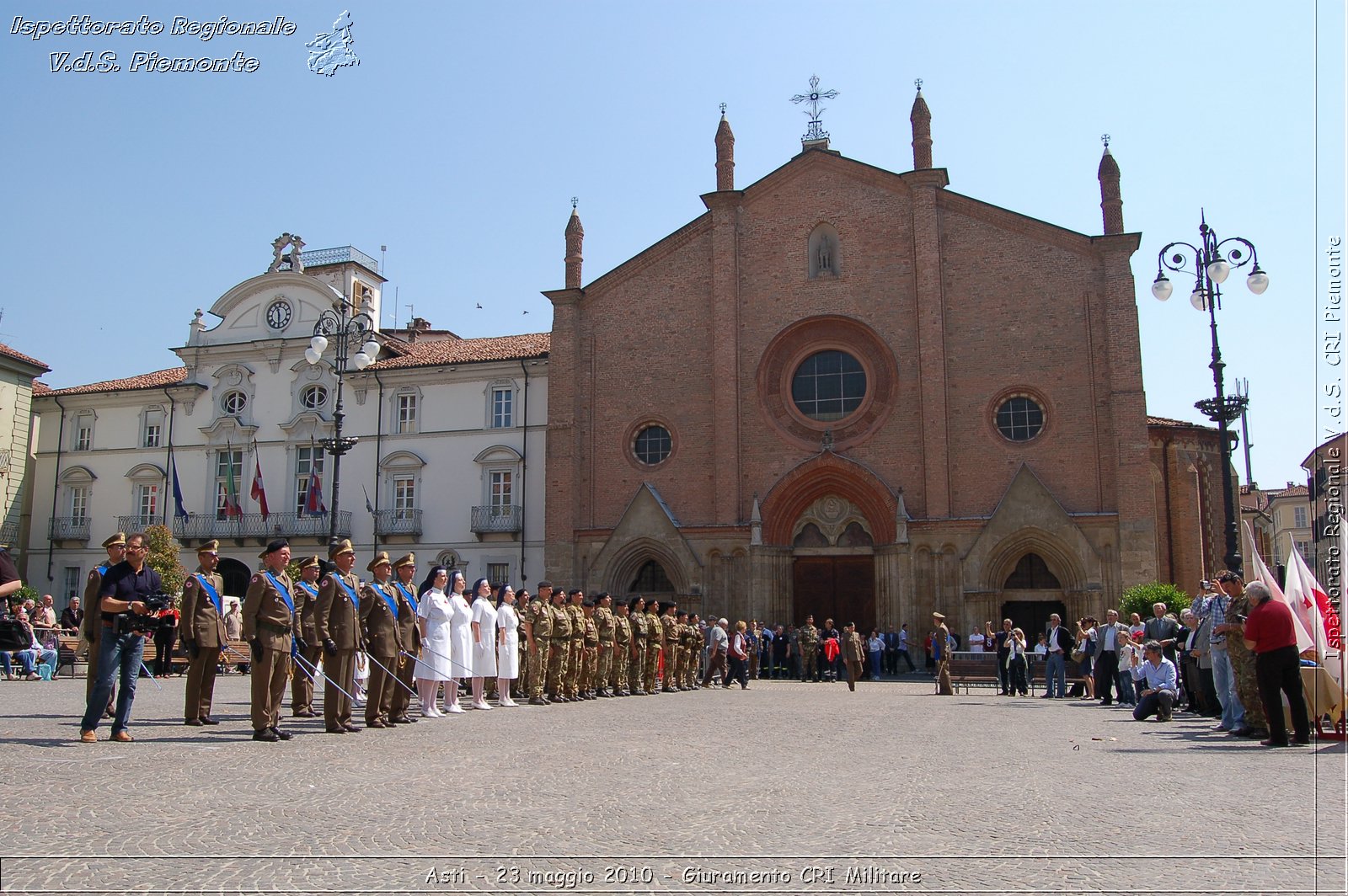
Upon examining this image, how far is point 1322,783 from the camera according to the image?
8141mm

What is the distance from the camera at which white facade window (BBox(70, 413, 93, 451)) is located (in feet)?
141

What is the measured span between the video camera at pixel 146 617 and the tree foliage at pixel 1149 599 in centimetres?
2164

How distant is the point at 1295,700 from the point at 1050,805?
495 cm

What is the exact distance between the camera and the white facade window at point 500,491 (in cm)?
3703

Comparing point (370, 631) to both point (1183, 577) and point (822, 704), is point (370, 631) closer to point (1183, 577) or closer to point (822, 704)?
point (822, 704)

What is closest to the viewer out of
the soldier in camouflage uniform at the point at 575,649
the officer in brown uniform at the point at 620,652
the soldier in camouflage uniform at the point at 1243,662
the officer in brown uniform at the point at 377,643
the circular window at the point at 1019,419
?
the soldier in camouflage uniform at the point at 1243,662

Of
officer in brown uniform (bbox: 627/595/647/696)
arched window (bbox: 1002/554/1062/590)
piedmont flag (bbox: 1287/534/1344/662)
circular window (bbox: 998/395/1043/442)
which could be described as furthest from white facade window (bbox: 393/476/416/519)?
piedmont flag (bbox: 1287/534/1344/662)

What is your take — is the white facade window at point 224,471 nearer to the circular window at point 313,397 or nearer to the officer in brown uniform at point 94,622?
the circular window at point 313,397

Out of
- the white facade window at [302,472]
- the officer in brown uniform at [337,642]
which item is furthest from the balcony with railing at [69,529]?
the officer in brown uniform at [337,642]

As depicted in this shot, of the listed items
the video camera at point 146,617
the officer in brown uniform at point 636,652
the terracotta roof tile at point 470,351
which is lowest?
the officer in brown uniform at point 636,652

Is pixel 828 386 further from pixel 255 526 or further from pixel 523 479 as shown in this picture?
pixel 255 526

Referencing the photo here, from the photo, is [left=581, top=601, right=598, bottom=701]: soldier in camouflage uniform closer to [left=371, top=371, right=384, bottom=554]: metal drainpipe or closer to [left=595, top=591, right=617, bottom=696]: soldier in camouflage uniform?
[left=595, top=591, right=617, bottom=696]: soldier in camouflage uniform

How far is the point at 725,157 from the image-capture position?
34.6 metres

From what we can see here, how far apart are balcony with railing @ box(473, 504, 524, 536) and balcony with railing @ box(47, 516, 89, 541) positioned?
16.6 meters
